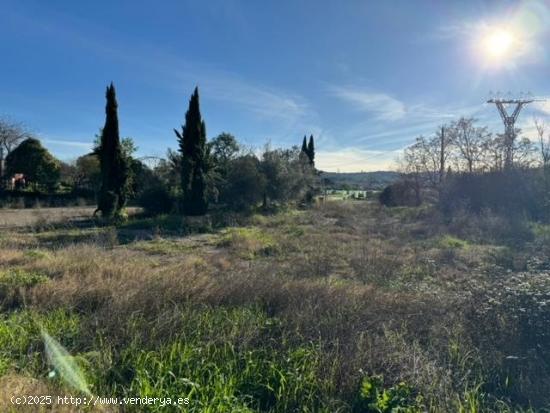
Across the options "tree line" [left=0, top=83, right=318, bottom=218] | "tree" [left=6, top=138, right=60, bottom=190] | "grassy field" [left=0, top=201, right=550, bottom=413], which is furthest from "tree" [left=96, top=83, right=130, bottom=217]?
"tree" [left=6, top=138, right=60, bottom=190]

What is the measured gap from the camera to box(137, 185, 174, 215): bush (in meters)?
20.2

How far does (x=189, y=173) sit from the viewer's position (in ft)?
67.3

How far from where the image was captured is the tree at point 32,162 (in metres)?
29.2

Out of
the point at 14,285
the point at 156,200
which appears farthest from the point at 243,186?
the point at 14,285

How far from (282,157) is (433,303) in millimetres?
21773

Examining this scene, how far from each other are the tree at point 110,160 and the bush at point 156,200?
163cm

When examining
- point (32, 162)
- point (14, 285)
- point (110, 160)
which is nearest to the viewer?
point (14, 285)

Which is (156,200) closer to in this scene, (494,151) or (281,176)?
(281,176)

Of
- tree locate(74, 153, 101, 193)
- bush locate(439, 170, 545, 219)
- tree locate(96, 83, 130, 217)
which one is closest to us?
tree locate(96, 83, 130, 217)

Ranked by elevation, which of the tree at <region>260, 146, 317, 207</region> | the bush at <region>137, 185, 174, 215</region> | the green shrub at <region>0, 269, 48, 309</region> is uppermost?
the tree at <region>260, 146, 317, 207</region>

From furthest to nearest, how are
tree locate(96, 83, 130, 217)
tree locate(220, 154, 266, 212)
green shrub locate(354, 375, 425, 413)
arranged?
1. tree locate(220, 154, 266, 212)
2. tree locate(96, 83, 130, 217)
3. green shrub locate(354, 375, 425, 413)

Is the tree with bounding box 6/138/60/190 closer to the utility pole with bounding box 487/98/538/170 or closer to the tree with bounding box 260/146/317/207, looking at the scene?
the tree with bounding box 260/146/317/207

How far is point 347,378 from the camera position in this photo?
3.00m

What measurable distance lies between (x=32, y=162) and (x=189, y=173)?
17102 mm
